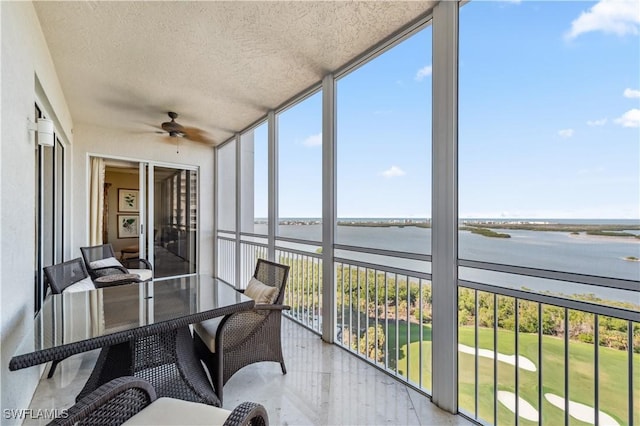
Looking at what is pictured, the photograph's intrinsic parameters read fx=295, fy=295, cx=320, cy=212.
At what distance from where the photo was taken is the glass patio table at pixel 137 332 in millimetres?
1328

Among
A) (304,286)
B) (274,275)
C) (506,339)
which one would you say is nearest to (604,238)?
(506,339)

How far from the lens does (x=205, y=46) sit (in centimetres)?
244

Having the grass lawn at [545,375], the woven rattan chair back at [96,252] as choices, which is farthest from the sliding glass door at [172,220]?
the grass lawn at [545,375]

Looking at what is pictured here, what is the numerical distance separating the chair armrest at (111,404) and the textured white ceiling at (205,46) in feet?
7.20

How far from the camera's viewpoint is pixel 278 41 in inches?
93.0

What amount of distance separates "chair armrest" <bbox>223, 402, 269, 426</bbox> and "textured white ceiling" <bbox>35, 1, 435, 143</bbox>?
225 cm

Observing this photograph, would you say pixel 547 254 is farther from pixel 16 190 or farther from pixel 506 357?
pixel 16 190

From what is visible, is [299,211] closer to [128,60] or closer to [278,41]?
[278,41]

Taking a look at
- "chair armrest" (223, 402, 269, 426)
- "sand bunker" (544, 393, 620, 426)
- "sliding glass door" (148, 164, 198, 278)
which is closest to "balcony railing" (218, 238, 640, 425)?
"sand bunker" (544, 393, 620, 426)

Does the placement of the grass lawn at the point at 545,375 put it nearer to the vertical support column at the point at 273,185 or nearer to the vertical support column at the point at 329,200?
the vertical support column at the point at 329,200

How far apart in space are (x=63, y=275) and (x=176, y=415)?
2.49m

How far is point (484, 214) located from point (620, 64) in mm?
887

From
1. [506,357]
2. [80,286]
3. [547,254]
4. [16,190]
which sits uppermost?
[16,190]

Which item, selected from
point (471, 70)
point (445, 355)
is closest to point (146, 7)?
point (471, 70)
